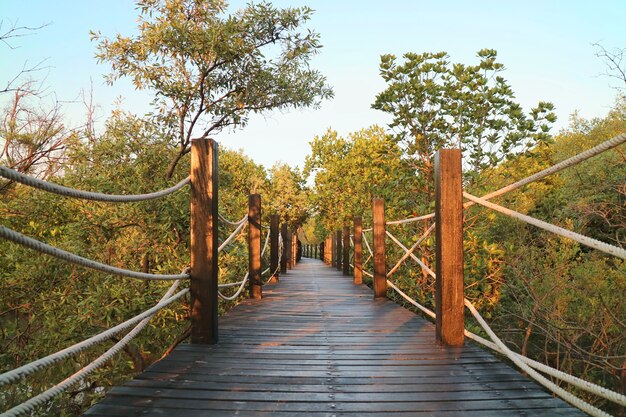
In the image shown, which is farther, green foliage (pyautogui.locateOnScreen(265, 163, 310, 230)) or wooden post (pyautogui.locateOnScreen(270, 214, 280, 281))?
green foliage (pyautogui.locateOnScreen(265, 163, 310, 230))

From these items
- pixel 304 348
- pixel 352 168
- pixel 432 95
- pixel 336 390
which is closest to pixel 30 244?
pixel 336 390

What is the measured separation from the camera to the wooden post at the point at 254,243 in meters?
5.67

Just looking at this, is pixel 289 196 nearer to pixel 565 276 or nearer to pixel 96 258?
pixel 565 276

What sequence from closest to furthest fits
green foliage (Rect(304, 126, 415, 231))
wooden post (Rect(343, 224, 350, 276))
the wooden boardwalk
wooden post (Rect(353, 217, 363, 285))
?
the wooden boardwalk
wooden post (Rect(353, 217, 363, 285))
wooden post (Rect(343, 224, 350, 276))
green foliage (Rect(304, 126, 415, 231))

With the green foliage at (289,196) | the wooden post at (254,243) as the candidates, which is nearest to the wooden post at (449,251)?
the wooden post at (254,243)

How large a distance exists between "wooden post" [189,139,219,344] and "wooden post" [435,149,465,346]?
1.43m

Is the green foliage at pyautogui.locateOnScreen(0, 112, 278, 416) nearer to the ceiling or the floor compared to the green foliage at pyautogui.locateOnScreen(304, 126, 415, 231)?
nearer to the floor

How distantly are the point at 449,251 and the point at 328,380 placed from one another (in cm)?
115

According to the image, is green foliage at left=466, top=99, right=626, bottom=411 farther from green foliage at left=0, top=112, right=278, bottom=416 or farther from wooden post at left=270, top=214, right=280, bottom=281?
green foliage at left=0, top=112, right=278, bottom=416

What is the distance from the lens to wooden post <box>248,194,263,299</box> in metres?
5.67

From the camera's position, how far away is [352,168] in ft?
60.7

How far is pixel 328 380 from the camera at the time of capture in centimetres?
231

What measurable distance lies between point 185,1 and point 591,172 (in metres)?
14.5

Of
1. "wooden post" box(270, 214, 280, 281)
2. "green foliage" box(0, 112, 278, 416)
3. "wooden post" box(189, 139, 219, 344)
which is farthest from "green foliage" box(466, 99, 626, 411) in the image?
"green foliage" box(0, 112, 278, 416)
